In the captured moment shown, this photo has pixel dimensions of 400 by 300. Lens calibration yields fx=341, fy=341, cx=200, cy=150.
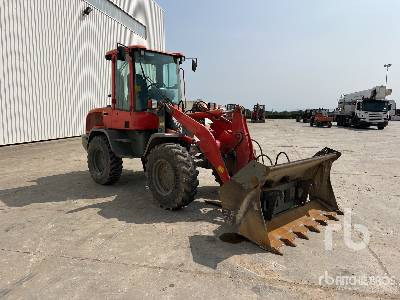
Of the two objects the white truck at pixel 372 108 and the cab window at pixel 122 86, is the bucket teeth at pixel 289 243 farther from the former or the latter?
the white truck at pixel 372 108

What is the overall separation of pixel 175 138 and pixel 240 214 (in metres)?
1.99

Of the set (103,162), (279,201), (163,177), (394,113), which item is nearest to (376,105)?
(394,113)

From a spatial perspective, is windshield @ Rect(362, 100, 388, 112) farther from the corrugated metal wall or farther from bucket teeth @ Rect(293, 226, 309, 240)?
bucket teeth @ Rect(293, 226, 309, 240)

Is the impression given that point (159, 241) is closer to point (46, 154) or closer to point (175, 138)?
point (175, 138)

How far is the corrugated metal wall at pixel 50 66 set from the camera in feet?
44.6

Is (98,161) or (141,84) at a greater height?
(141,84)

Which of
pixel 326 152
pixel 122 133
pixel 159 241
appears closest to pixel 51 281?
pixel 159 241

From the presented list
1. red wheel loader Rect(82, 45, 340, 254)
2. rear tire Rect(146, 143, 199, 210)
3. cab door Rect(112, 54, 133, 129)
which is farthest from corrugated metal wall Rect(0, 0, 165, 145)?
rear tire Rect(146, 143, 199, 210)

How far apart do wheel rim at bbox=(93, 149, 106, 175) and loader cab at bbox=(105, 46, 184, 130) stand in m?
0.91

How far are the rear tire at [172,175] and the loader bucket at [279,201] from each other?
2.83 ft

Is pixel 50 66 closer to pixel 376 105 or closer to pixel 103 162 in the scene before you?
pixel 103 162

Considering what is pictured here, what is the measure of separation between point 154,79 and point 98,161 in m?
2.37

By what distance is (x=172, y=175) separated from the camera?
17.2 ft

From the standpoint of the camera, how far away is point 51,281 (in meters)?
3.42
